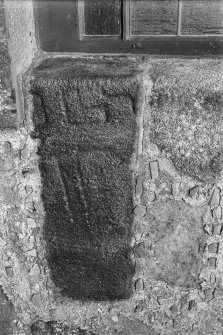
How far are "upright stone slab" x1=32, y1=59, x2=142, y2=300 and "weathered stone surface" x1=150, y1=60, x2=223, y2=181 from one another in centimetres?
7

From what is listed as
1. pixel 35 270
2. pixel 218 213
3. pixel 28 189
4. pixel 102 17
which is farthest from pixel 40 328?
pixel 102 17

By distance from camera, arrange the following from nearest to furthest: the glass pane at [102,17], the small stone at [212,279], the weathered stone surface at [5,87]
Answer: the weathered stone surface at [5,87] → the glass pane at [102,17] → the small stone at [212,279]

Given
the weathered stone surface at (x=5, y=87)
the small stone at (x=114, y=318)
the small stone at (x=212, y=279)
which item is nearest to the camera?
the weathered stone surface at (x=5, y=87)

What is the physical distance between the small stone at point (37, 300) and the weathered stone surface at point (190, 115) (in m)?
0.65

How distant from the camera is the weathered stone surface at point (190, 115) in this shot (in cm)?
126

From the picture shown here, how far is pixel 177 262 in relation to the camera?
58.2 inches

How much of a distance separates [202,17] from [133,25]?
197 millimetres

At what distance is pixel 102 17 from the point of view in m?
1.38

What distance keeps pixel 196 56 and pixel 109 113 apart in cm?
31

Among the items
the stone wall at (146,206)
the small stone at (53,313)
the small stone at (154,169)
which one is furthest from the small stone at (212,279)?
the small stone at (53,313)

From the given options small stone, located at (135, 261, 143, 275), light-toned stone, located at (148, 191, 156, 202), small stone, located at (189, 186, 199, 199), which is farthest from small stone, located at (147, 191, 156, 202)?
small stone, located at (135, 261, 143, 275)

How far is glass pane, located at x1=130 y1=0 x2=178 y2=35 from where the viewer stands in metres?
1.34

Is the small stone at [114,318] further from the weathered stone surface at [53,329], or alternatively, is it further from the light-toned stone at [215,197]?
the light-toned stone at [215,197]

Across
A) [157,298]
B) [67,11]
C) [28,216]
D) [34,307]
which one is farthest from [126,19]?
[34,307]
